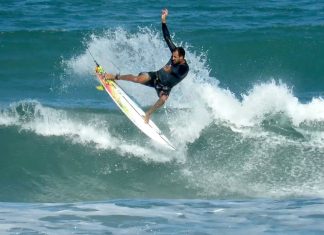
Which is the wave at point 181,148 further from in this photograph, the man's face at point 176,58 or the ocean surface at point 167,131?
the man's face at point 176,58

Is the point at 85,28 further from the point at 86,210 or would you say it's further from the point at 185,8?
the point at 86,210

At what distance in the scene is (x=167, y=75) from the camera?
10.8m

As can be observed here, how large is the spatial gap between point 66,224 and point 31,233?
48 centimetres

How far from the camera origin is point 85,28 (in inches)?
824

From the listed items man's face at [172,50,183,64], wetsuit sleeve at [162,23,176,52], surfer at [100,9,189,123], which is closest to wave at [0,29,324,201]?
surfer at [100,9,189,123]

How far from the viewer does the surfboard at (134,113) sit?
476 inches

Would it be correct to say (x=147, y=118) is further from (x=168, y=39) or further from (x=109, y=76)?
(x=168, y=39)

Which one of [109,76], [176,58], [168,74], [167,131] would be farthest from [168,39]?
[167,131]

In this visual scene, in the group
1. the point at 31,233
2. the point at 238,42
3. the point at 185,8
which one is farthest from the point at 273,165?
the point at 185,8

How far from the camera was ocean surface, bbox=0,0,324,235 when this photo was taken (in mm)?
7719

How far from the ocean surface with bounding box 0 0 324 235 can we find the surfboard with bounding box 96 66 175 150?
0.46 m

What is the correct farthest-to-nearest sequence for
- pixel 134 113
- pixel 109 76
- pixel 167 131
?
pixel 167 131 → pixel 134 113 → pixel 109 76

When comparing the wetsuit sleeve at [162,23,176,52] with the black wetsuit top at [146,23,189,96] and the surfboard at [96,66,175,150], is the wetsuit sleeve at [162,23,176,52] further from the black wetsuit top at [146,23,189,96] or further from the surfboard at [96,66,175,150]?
the surfboard at [96,66,175,150]

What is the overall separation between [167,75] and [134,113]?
1636mm
